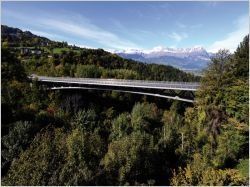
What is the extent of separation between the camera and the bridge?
4741cm

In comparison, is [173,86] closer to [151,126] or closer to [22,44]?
[151,126]

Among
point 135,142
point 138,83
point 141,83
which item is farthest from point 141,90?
point 135,142

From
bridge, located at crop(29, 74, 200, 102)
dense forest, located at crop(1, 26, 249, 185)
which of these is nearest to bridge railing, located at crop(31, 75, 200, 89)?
bridge, located at crop(29, 74, 200, 102)

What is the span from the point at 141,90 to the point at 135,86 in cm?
439

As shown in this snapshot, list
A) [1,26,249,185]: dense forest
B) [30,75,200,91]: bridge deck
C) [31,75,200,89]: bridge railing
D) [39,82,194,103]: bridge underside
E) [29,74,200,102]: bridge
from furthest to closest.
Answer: [39,82,194,103]: bridge underside
[29,74,200,102]: bridge
[31,75,200,89]: bridge railing
[30,75,200,91]: bridge deck
[1,26,249,185]: dense forest

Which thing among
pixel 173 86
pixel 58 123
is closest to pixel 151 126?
pixel 173 86

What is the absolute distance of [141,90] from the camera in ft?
190

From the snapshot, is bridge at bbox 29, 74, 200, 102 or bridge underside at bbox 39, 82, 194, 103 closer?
bridge at bbox 29, 74, 200, 102

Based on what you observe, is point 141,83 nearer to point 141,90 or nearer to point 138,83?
point 138,83

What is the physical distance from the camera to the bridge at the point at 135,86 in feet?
156

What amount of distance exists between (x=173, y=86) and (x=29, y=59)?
57994 millimetres

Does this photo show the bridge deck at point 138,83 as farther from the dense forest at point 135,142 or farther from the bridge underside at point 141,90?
the dense forest at point 135,142

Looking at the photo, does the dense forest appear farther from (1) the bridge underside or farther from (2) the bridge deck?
(1) the bridge underside

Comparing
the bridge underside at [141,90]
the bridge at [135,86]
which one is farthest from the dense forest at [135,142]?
the bridge underside at [141,90]
